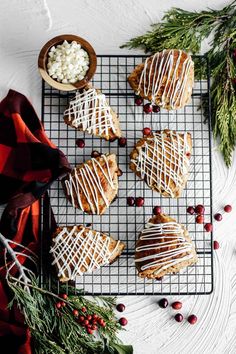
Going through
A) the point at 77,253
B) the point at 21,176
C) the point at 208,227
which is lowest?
the point at 77,253

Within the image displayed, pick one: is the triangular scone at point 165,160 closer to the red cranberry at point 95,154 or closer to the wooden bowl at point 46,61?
the red cranberry at point 95,154

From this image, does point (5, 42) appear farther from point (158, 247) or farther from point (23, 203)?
point (158, 247)

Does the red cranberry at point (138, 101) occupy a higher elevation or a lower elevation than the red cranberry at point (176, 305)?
higher

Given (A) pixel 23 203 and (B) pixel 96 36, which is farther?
(B) pixel 96 36

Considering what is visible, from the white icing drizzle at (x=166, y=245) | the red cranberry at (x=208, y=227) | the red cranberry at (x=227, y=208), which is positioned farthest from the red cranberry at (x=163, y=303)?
the red cranberry at (x=227, y=208)

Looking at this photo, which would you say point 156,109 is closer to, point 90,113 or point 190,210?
point 90,113

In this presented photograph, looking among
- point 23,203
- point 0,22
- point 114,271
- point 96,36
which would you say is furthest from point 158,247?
point 0,22

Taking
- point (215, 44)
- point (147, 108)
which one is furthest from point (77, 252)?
point (215, 44)
